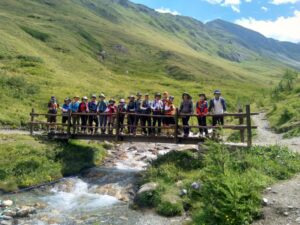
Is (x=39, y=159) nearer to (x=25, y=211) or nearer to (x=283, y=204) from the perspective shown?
(x=25, y=211)

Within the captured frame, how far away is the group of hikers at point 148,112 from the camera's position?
77.0 feet

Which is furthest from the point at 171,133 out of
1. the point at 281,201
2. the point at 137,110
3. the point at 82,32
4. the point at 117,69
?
the point at 82,32

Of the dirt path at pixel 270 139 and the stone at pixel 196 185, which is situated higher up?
the dirt path at pixel 270 139

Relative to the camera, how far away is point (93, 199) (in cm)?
2133

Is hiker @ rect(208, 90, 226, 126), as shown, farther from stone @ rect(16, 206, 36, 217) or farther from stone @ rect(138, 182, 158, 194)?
stone @ rect(16, 206, 36, 217)

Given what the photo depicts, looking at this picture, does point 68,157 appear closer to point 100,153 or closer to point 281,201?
point 100,153

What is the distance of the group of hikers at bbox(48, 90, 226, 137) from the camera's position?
2347cm

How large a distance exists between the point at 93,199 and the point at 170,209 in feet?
16.4

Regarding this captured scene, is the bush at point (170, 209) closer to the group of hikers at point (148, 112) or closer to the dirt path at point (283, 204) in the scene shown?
the dirt path at point (283, 204)

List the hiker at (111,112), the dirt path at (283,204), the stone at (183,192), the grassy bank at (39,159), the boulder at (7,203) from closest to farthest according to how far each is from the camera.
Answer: the dirt path at (283,204) → the stone at (183,192) → the boulder at (7,203) → the grassy bank at (39,159) → the hiker at (111,112)

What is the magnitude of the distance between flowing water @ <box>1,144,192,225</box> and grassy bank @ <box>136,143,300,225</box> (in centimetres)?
103

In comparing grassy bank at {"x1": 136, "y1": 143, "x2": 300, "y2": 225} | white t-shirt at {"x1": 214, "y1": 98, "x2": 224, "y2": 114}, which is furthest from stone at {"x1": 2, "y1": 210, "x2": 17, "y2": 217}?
white t-shirt at {"x1": 214, "y1": 98, "x2": 224, "y2": 114}

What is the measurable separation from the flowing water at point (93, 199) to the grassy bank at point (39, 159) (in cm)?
85

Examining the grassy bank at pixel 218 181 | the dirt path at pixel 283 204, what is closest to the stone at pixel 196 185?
the grassy bank at pixel 218 181
